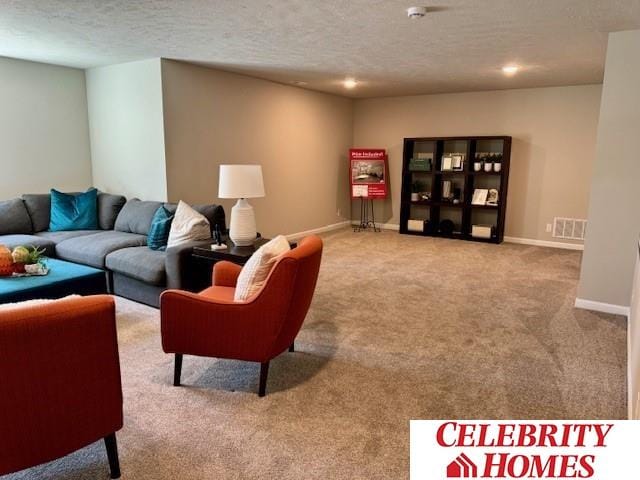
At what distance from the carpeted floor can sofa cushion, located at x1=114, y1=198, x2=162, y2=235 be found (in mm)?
981

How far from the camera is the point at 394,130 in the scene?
7.55 metres

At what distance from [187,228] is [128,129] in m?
2.10

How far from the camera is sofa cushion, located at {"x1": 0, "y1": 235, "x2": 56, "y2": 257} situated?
4121 mm

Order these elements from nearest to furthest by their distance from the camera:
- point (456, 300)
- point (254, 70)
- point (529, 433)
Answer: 1. point (529, 433)
2. point (456, 300)
3. point (254, 70)

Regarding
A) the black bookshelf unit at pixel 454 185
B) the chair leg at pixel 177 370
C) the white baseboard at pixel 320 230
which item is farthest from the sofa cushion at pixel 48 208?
the black bookshelf unit at pixel 454 185

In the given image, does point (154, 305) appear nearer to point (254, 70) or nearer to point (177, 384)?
point (177, 384)

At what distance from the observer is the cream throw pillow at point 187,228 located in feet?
12.2

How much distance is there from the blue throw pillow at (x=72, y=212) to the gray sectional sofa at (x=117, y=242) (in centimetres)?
9

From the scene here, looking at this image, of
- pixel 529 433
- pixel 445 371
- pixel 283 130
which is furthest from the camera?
pixel 283 130

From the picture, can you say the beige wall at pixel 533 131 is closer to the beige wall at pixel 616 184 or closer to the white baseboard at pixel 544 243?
the white baseboard at pixel 544 243

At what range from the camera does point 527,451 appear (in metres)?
1.30

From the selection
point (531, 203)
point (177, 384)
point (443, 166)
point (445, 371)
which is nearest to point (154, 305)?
point (177, 384)

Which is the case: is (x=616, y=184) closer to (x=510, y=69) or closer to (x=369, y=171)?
(x=510, y=69)

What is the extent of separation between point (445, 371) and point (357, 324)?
89 centimetres
